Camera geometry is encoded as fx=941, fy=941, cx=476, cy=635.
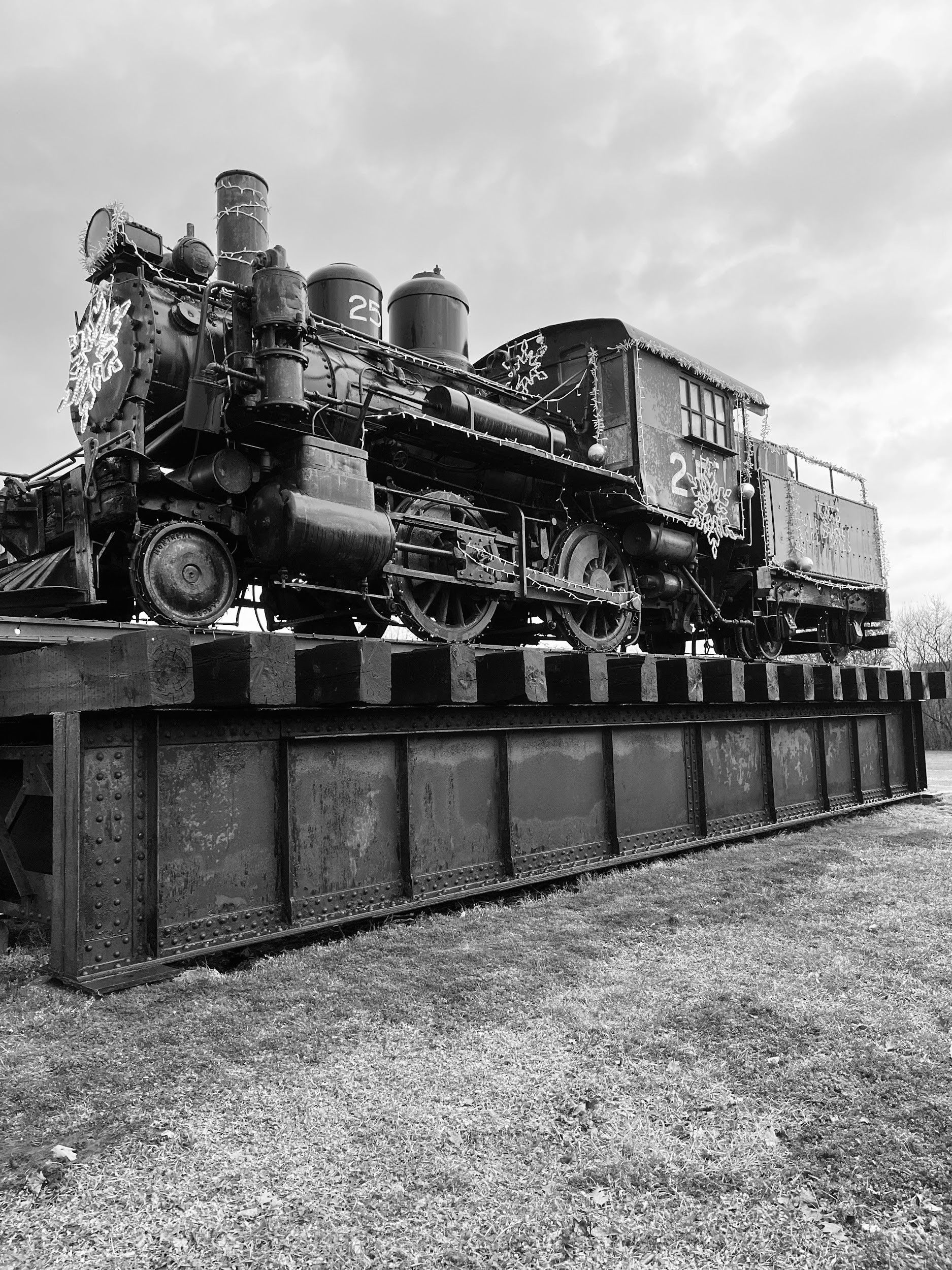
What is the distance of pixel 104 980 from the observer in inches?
159

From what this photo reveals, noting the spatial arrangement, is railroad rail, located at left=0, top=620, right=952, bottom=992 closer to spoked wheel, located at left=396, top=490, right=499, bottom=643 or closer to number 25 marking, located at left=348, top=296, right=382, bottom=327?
spoked wheel, located at left=396, top=490, right=499, bottom=643

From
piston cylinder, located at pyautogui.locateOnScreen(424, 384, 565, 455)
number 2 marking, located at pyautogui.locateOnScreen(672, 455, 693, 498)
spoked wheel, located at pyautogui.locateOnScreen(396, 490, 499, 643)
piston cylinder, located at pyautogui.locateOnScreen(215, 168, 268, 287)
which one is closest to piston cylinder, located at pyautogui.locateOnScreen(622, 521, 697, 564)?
number 2 marking, located at pyautogui.locateOnScreen(672, 455, 693, 498)

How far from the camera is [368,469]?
842 centimetres

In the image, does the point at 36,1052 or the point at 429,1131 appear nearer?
the point at 429,1131

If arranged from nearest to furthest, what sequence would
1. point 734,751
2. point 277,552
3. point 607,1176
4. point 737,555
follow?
1. point 607,1176
2. point 277,552
3. point 734,751
4. point 737,555

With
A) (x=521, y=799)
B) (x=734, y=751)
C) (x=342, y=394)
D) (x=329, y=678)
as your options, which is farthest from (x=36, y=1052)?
(x=734, y=751)

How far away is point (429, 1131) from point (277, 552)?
4.69 m

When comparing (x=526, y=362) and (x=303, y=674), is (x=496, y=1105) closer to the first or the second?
(x=303, y=674)

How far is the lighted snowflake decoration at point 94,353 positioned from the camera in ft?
23.5

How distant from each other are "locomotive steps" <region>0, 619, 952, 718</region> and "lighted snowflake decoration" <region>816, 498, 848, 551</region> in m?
6.76

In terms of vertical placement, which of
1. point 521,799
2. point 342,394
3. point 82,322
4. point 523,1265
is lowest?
point 523,1265

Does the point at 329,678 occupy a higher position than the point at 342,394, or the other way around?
the point at 342,394

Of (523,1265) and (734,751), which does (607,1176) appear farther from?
(734,751)

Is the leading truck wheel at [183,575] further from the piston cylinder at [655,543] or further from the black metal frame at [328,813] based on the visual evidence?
the piston cylinder at [655,543]
